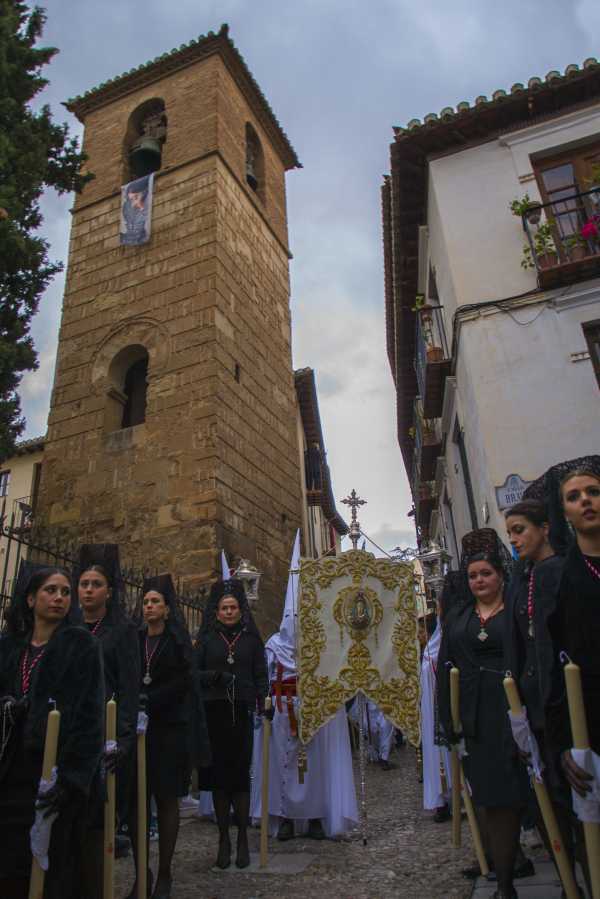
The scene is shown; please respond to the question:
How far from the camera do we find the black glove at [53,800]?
8.97 ft

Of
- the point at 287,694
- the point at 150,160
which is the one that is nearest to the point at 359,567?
the point at 287,694

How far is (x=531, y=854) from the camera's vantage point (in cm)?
461

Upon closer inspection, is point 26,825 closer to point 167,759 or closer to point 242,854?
point 167,759

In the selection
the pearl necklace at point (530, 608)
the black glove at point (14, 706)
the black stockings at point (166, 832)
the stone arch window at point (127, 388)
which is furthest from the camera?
the stone arch window at point (127, 388)

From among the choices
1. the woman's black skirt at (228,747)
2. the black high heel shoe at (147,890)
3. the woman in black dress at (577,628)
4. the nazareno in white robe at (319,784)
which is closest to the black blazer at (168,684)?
the woman's black skirt at (228,747)

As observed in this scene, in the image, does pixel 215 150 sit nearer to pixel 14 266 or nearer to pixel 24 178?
pixel 24 178

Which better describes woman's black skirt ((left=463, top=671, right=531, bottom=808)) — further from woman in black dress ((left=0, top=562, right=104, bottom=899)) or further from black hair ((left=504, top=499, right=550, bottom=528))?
woman in black dress ((left=0, top=562, right=104, bottom=899))

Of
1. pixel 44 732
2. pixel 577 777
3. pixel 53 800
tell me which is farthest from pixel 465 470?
pixel 53 800

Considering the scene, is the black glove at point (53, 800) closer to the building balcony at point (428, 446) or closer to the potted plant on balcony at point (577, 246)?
the potted plant on balcony at point (577, 246)

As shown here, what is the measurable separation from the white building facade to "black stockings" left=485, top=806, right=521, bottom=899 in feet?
17.3

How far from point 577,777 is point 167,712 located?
284 centimetres

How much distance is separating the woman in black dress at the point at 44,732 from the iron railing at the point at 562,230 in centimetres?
822

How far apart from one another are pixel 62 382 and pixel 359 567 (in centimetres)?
1024

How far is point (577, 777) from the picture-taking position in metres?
2.36
